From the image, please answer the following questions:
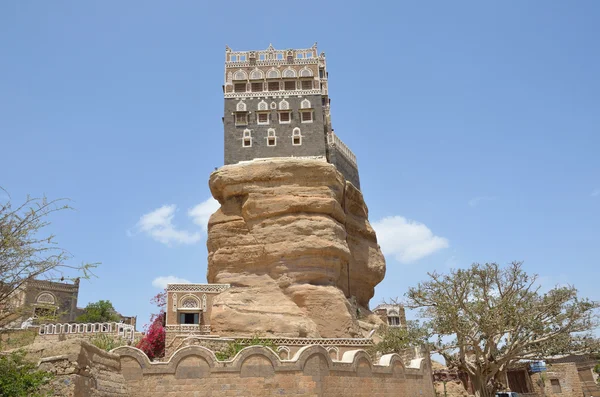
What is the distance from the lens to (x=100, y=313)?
48.6 meters

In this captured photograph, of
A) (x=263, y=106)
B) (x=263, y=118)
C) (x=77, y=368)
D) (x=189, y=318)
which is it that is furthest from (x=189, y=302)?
(x=77, y=368)

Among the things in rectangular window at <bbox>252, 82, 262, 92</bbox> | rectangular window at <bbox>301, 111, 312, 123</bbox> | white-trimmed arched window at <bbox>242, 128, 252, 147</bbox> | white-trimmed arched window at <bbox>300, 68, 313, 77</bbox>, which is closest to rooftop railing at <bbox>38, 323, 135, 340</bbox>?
white-trimmed arched window at <bbox>242, 128, 252, 147</bbox>

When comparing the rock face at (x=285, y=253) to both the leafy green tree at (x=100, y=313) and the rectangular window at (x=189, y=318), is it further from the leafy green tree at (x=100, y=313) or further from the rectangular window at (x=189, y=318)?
the leafy green tree at (x=100, y=313)

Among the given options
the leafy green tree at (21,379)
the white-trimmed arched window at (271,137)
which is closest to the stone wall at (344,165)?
the white-trimmed arched window at (271,137)

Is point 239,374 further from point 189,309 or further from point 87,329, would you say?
point 87,329

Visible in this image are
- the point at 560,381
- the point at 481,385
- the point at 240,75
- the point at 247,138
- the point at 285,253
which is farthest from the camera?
the point at 240,75

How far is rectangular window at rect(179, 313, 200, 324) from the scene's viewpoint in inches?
1241

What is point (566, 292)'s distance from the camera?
27766 mm

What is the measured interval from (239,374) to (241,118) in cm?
2679

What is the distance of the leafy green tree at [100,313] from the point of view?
46.8m

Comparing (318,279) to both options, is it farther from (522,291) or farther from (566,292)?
(566,292)

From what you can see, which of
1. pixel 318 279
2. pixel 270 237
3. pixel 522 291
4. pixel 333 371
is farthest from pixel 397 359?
pixel 270 237

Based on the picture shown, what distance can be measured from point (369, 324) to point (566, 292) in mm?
13072

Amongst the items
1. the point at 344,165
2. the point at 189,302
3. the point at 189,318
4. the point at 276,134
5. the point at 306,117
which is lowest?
the point at 189,318
